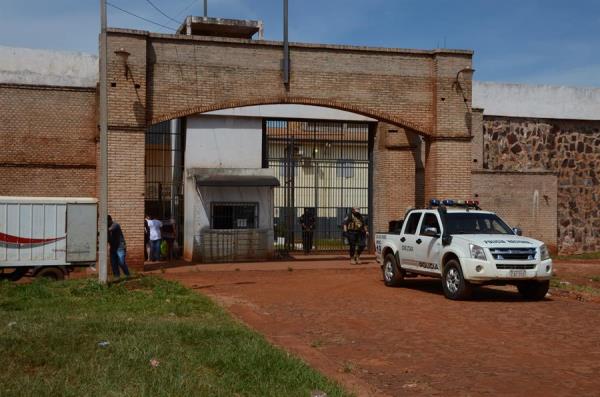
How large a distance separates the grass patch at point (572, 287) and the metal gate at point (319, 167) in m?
11.1

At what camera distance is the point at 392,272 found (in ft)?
60.8

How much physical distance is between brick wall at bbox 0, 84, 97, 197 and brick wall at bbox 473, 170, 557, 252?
1380 centimetres

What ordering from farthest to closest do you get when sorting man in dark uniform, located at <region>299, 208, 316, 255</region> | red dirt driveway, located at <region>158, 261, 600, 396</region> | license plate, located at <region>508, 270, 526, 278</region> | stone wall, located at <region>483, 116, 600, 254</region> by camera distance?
stone wall, located at <region>483, 116, 600, 254</region>
man in dark uniform, located at <region>299, 208, 316, 255</region>
license plate, located at <region>508, 270, 526, 278</region>
red dirt driveway, located at <region>158, 261, 600, 396</region>

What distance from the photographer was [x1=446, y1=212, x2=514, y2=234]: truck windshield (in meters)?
16.6

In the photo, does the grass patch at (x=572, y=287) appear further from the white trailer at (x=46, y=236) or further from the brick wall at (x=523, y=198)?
the white trailer at (x=46, y=236)

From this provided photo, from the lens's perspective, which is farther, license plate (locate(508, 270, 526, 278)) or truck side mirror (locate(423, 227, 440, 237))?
truck side mirror (locate(423, 227, 440, 237))

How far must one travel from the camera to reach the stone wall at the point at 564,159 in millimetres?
31562

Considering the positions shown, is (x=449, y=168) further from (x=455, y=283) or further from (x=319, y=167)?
(x=455, y=283)

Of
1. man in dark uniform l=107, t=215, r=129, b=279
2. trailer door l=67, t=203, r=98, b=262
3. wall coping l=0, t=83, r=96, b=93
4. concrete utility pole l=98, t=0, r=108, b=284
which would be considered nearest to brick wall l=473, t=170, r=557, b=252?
wall coping l=0, t=83, r=96, b=93

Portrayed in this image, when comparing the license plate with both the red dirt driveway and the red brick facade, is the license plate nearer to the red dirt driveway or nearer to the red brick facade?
the red dirt driveway

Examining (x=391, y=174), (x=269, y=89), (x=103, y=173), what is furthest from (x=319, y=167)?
(x=103, y=173)

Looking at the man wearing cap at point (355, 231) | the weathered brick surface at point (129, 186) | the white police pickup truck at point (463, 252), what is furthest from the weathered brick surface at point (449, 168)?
the weathered brick surface at point (129, 186)

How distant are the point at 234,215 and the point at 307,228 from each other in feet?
13.7

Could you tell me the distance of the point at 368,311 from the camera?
14219mm
